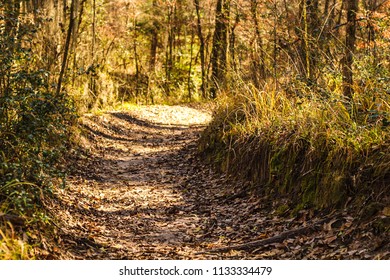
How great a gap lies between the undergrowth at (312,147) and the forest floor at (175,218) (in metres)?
0.28

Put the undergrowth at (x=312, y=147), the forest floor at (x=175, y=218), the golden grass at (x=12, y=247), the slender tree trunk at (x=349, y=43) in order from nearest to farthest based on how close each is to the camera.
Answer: the golden grass at (x=12, y=247), the forest floor at (x=175, y=218), the undergrowth at (x=312, y=147), the slender tree trunk at (x=349, y=43)

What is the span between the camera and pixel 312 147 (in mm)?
6090

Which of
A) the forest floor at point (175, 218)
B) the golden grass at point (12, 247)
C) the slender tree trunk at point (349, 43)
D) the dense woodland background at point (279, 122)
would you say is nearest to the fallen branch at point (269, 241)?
the forest floor at point (175, 218)

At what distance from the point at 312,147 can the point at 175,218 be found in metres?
2.14

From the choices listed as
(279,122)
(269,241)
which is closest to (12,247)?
(269,241)

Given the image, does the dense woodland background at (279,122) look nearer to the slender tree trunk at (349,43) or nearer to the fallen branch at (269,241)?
the slender tree trunk at (349,43)

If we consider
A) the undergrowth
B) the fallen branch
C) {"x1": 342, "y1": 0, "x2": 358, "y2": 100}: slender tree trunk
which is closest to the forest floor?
the fallen branch

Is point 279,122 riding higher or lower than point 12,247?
higher

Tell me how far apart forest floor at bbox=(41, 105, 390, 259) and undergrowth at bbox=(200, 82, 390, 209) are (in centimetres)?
28

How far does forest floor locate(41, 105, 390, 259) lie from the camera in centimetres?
506

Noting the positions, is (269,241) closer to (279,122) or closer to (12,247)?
(279,122)

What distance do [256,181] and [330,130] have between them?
5.17 ft

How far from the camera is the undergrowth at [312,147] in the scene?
5332 mm

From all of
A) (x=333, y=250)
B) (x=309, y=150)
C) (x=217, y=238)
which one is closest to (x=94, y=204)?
(x=217, y=238)
